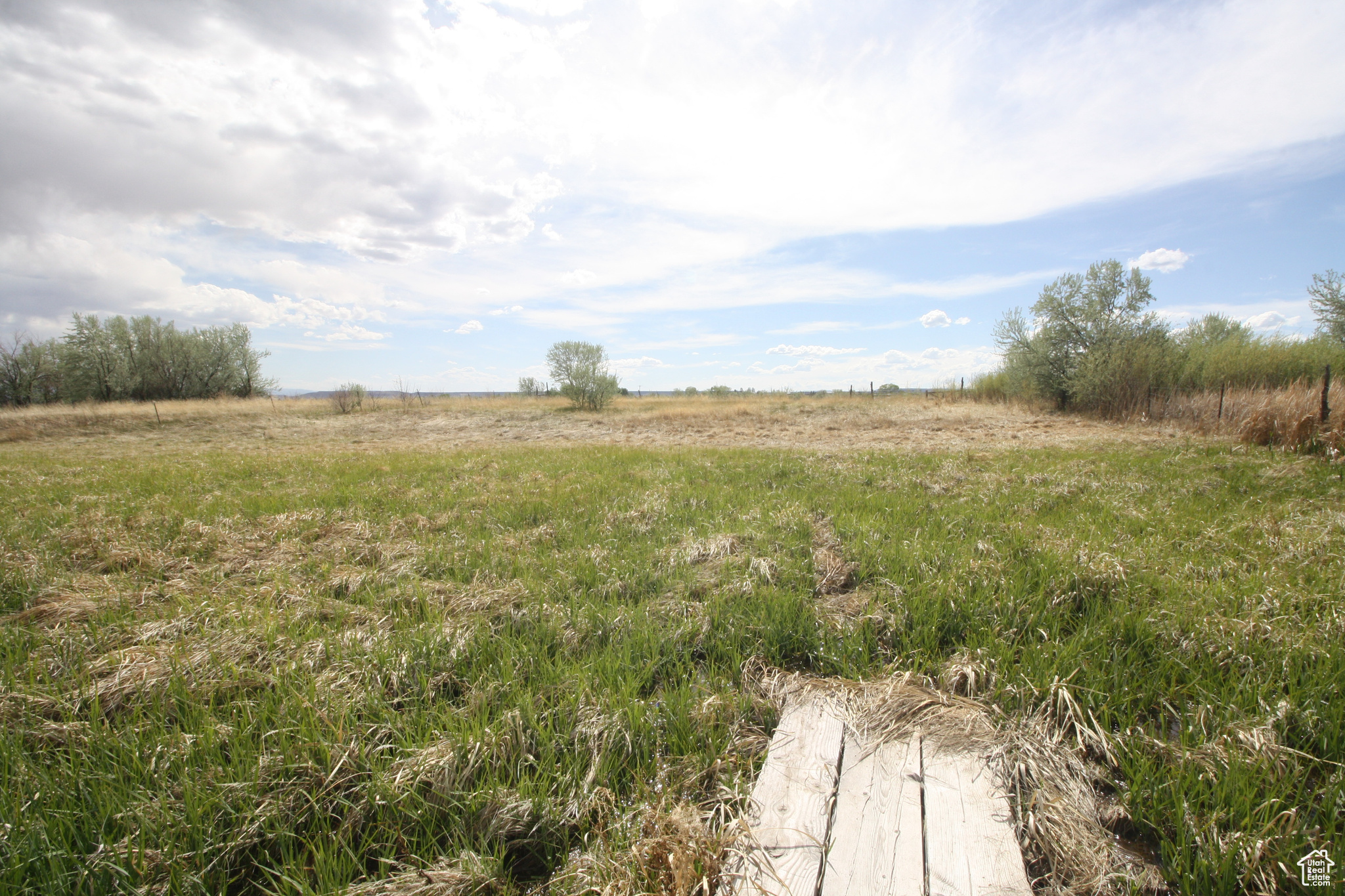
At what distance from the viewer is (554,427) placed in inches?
1225

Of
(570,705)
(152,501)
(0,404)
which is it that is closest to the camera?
(570,705)

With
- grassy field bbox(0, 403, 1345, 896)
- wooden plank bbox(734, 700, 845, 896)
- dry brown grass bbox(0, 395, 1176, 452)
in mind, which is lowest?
wooden plank bbox(734, 700, 845, 896)

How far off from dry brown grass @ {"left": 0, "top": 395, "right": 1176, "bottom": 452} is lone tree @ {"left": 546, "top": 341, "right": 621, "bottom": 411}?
2.49 metres

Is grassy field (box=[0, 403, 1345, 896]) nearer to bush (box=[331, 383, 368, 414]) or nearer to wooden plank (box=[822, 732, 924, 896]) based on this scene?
wooden plank (box=[822, 732, 924, 896])

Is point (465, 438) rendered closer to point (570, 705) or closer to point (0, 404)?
point (570, 705)

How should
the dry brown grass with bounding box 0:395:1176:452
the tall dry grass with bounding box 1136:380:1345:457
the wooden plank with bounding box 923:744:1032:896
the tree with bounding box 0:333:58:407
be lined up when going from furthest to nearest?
the tree with bounding box 0:333:58:407
the dry brown grass with bounding box 0:395:1176:452
the tall dry grass with bounding box 1136:380:1345:457
the wooden plank with bounding box 923:744:1032:896

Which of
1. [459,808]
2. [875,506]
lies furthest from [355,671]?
[875,506]

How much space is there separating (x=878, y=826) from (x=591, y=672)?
5.78ft

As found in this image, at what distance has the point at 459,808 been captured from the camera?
2.18 meters

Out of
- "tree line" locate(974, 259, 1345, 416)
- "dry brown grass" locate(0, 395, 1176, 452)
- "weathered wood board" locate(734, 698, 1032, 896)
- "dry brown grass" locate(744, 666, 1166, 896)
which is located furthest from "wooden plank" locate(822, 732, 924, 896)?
"tree line" locate(974, 259, 1345, 416)

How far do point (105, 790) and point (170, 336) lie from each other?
61.0m

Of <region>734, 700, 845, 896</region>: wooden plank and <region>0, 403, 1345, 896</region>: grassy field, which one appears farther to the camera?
<region>0, 403, 1345, 896</region>: grassy field

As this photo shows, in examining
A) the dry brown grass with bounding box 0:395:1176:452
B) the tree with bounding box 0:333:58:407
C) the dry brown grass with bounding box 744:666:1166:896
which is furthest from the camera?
the tree with bounding box 0:333:58:407

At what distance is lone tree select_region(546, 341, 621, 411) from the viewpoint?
143 ft
